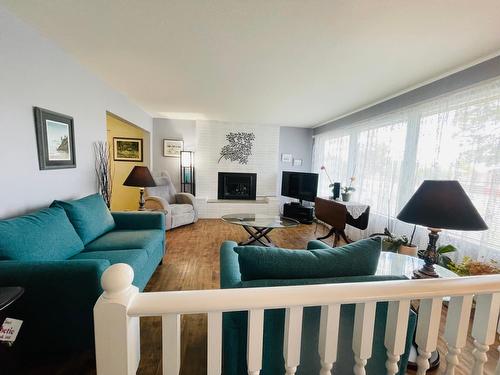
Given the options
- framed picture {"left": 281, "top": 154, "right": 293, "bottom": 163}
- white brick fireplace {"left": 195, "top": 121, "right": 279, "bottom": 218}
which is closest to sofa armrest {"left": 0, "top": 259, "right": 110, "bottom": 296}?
white brick fireplace {"left": 195, "top": 121, "right": 279, "bottom": 218}

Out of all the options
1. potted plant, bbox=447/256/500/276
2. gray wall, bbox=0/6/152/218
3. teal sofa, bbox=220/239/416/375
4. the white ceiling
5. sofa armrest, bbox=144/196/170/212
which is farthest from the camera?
sofa armrest, bbox=144/196/170/212

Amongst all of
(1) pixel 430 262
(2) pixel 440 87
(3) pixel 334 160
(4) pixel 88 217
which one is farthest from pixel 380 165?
(4) pixel 88 217

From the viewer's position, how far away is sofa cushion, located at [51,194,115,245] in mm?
1984

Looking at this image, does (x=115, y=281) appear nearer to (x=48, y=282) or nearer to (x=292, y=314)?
(x=292, y=314)

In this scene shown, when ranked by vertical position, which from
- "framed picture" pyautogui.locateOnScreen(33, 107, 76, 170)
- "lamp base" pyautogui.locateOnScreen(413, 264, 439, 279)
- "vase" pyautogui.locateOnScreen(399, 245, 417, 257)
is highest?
"framed picture" pyautogui.locateOnScreen(33, 107, 76, 170)

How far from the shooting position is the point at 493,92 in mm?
2021

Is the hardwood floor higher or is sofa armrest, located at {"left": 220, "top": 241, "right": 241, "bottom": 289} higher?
sofa armrest, located at {"left": 220, "top": 241, "right": 241, "bottom": 289}

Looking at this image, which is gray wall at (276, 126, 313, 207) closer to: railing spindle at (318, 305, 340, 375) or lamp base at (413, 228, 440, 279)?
lamp base at (413, 228, 440, 279)

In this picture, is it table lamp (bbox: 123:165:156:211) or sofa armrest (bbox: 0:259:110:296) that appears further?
table lamp (bbox: 123:165:156:211)

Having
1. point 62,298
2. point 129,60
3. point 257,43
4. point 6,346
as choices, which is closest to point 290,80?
point 257,43

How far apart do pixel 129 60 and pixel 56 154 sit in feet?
3.80

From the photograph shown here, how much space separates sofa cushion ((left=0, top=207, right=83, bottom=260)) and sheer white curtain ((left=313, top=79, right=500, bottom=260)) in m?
3.44

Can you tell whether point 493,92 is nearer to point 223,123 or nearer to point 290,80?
point 290,80

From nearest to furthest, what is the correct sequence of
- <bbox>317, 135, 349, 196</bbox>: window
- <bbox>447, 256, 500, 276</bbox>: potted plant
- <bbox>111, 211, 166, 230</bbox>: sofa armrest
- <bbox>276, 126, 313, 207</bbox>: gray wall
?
<bbox>447, 256, 500, 276</bbox>: potted plant → <bbox>111, 211, 166, 230</bbox>: sofa armrest → <bbox>317, 135, 349, 196</bbox>: window → <bbox>276, 126, 313, 207</bbox>: gray wall
